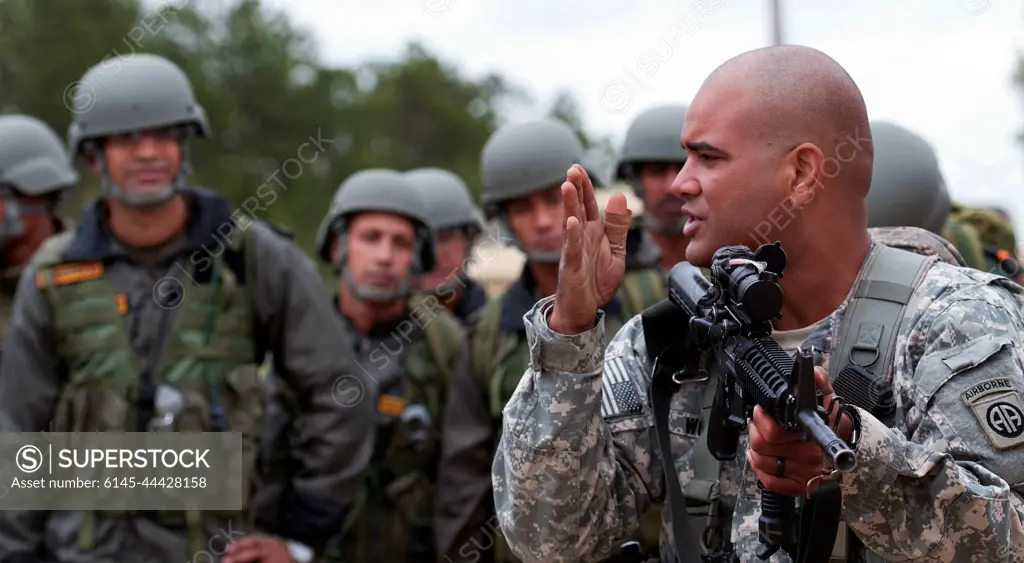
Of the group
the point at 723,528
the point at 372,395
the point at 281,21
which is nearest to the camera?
the point at 723,528

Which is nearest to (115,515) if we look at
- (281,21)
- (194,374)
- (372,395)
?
(194,374)

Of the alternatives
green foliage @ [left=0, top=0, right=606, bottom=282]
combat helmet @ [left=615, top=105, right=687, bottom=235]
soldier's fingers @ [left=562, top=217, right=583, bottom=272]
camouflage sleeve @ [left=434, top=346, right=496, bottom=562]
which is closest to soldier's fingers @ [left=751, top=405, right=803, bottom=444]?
soldier's fingers @ [left=562, top=217, right=583, bottom=272]

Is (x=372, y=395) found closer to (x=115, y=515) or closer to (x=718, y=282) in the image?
(x=115, y=515)

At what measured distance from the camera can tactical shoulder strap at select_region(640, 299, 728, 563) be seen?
2.72 metres

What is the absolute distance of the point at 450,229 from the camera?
26.2 ft

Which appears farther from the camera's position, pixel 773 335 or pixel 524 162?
pixel 524 162

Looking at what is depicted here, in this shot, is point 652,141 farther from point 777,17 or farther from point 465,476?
point 465,476

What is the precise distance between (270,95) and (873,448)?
28.9 metres

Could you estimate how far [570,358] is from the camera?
8.39ft

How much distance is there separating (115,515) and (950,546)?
10.8 feet

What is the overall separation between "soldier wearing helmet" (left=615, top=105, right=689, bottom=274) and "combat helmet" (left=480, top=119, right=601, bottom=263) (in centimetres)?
29

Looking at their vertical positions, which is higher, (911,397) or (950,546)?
(911,397)

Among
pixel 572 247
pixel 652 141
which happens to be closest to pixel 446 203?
pixel 652 141

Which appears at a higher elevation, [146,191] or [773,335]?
[146,191]
